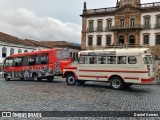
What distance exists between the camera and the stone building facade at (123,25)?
46312 millimetres

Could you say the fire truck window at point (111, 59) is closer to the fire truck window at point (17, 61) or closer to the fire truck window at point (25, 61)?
the fire truck window at point (25, 61)

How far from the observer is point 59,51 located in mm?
20891

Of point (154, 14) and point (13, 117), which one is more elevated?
point (154, 14)

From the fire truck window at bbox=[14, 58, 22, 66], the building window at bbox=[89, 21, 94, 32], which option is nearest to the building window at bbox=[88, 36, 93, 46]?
the building window at bbox=[89, 21, 94, 32]

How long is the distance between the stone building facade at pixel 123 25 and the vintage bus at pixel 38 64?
28.6 metres

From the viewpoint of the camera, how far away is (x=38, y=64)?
72.3 feet

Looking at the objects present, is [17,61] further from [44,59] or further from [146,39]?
[146,39]

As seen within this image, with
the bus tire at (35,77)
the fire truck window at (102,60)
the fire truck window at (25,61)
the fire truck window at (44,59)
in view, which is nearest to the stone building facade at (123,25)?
the fire truck window at (25,61)

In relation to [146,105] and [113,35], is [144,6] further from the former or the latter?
[146,105]

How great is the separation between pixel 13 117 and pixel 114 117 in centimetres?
331

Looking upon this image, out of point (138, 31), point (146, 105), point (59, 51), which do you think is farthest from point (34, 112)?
point (138, 31)

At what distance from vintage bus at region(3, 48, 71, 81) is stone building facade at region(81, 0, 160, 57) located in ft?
93.8

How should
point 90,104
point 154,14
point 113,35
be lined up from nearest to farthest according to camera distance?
point 90,104, point 154,14, point 113,35

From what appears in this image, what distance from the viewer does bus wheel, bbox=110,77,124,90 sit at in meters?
15.2
